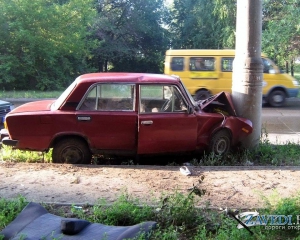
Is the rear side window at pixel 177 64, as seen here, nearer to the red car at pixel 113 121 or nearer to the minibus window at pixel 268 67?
the minibus window at pixel 268 67

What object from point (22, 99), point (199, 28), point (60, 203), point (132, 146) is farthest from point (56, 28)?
point (60, 203)

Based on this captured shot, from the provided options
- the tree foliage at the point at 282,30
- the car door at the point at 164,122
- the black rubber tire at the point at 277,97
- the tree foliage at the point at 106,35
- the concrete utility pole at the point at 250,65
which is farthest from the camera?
the tree foliage at the point at 106,35

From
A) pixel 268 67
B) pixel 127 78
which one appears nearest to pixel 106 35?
pixel 268 67

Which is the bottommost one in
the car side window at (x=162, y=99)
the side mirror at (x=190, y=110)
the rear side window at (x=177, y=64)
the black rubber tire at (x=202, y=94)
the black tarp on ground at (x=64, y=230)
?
the black tarp on ground at (x=64, y=230)

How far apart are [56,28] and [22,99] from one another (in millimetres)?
6611

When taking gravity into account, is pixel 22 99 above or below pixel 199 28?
below

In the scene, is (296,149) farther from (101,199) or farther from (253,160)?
(101,199)

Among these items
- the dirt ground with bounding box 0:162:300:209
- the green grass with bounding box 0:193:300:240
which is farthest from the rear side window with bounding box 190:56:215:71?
the green grass with bounding box 0:193:300:240

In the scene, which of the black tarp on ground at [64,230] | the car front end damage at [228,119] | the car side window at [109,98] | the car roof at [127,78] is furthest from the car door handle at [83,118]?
the black tarp on ground at [64,230]

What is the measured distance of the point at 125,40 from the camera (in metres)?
36.5

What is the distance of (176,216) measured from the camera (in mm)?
4891

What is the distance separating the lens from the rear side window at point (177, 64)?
712 inches

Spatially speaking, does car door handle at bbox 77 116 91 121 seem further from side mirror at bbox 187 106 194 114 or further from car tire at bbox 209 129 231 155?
car tire at bbox 209 129 231 155

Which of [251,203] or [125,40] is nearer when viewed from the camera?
[251,203]
